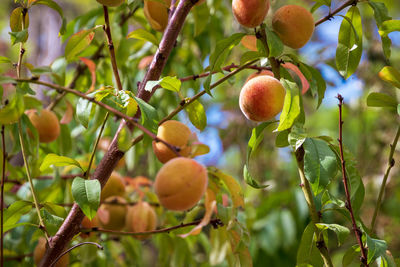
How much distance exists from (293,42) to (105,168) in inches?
13.8

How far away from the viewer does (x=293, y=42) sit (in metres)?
0.70

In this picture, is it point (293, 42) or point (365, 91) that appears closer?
point (293, 42)

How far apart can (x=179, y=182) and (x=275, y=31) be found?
0.30m

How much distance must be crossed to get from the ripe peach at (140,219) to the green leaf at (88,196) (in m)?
0.35

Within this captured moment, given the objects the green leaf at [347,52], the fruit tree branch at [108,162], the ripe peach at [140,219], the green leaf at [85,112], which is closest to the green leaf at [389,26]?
the green leaf at [347,52]

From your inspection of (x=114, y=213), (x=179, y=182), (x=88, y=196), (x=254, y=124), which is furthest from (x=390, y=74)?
(x=254, y=124)

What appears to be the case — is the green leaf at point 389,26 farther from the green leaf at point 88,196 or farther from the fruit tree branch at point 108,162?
the green leaf at point 88,196

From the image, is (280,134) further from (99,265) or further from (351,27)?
(99,265)

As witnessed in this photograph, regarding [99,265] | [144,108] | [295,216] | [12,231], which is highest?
[144,108]

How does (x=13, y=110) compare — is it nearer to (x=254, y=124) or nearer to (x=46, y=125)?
(x=46, y=125)

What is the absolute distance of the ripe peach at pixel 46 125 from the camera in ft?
2.99

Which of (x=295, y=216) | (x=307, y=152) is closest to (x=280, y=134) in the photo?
(x=307, y=152)

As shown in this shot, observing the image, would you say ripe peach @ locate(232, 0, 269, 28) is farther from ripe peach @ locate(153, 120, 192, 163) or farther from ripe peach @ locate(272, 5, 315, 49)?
ripe peach @ locate(153, 120, 192, 163)

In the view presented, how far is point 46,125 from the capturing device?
913 millimetres
